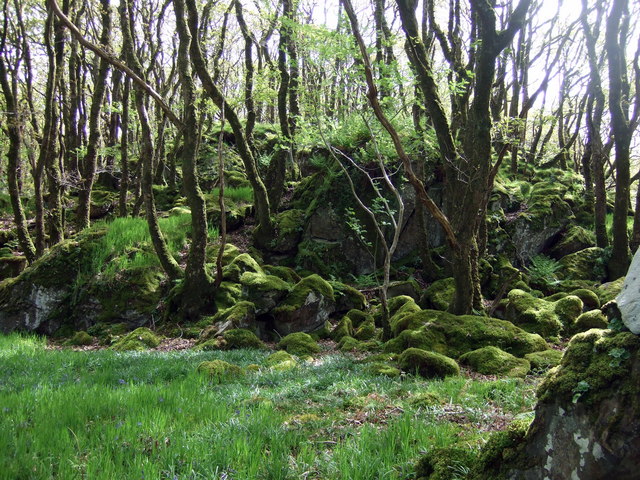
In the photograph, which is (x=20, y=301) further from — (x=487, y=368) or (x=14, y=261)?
(x=487, y=368)

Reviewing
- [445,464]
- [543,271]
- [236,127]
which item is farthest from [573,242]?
[445,464]

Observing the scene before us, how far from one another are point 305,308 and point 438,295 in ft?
11.1

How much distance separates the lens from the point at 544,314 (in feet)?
29.1

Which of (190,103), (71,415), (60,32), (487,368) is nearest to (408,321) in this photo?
(487,368)

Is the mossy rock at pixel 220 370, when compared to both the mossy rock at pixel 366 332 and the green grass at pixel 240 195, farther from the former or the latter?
the green grass at pixel 240 195

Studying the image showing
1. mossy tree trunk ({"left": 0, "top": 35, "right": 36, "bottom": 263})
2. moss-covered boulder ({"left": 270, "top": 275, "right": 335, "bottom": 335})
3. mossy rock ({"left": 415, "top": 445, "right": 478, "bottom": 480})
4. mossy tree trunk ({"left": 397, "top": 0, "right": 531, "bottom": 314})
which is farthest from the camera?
mossy tree trunk ({"left": 0, "top": 35, "right": 36, "bottom": 263})

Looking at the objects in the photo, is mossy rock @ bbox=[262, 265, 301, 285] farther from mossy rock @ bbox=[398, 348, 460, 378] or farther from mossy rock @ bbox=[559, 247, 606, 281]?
mossy rock @ bbox=[559, 247, 606, 281]

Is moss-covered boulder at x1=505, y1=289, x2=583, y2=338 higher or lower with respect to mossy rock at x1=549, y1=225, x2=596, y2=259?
lower

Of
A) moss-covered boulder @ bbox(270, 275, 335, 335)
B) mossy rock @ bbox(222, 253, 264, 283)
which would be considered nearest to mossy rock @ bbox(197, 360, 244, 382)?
moss-covered boulder @ bbox(270, 275, 335, 335)

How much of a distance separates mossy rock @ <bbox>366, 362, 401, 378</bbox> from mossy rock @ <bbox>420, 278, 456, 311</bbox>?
4.70m

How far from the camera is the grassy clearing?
2879 mm

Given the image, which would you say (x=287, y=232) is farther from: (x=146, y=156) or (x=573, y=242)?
(x=573, y=242)

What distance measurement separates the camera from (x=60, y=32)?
13320mm

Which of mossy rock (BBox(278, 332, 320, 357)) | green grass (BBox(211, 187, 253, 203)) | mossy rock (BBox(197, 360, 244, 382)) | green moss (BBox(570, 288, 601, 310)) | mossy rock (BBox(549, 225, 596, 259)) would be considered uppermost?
green grass (BBox(211, 187, 253, 203))
